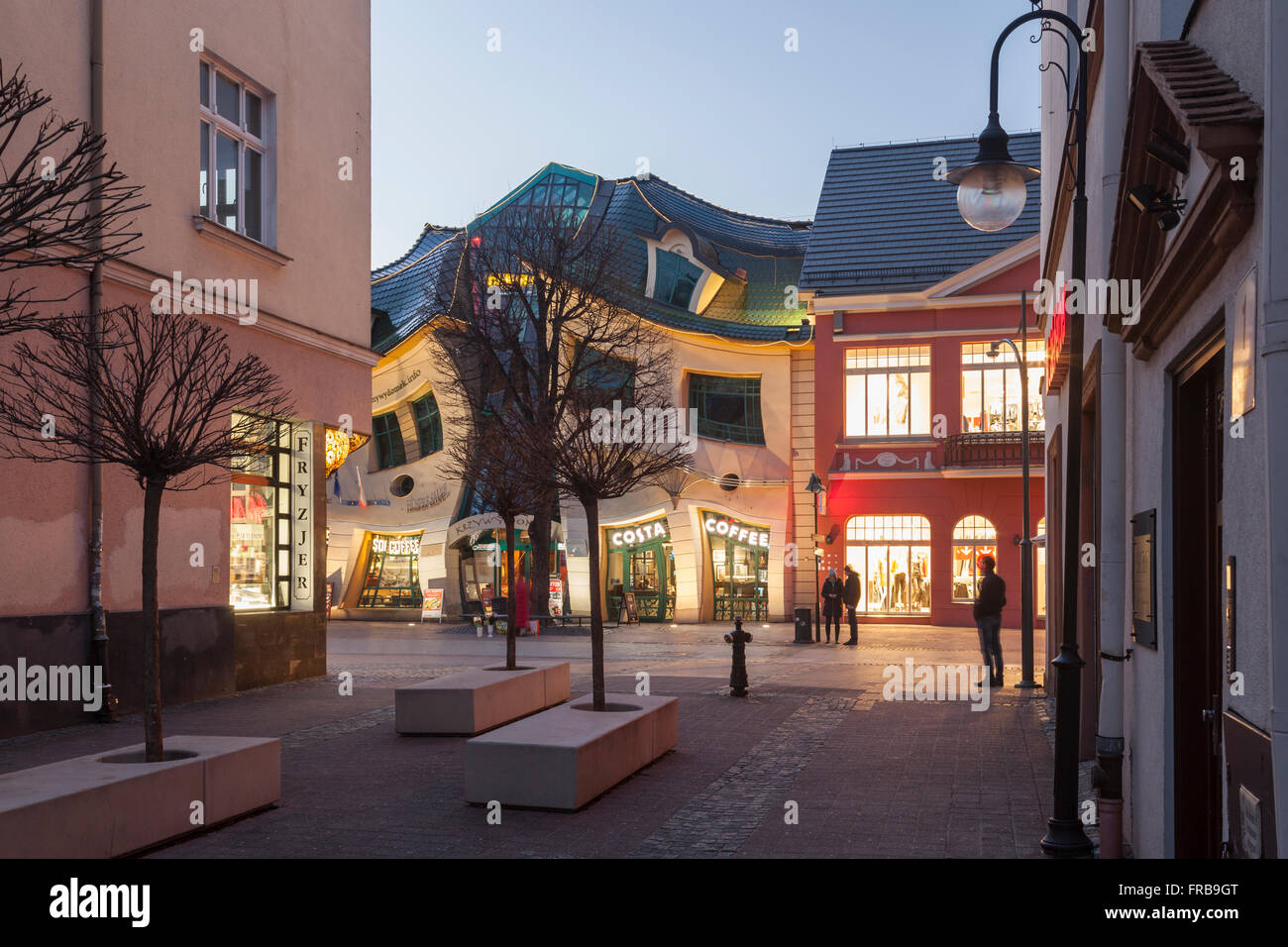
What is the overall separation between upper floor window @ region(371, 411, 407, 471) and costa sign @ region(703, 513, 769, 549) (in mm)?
9976

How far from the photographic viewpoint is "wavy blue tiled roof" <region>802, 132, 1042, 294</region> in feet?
114

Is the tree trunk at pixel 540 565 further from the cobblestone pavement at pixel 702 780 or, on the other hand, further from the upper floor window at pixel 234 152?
the upper floor window at pixel 234 152

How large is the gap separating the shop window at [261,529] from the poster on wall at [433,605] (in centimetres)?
1872

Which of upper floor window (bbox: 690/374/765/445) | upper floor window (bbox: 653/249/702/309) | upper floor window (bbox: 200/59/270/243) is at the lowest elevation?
upper floor window (bbox: 690/374/765/445)

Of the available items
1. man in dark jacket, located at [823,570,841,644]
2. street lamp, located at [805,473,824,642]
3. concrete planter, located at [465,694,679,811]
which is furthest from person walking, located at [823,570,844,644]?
concrete planter, located at [465,694,679,811]

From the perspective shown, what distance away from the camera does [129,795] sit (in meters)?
7.52

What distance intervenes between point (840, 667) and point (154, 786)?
15255mm

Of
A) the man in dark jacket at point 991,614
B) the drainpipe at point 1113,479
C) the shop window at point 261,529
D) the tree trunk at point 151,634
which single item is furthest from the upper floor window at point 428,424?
the drainpipe at point 1113,479

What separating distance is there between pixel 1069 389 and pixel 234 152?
12333 millimetres

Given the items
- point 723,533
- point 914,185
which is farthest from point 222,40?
point 914,185

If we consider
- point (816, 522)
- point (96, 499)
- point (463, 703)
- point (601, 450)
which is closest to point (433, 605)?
point (816, 522)

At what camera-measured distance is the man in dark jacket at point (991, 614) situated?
18.3 meters

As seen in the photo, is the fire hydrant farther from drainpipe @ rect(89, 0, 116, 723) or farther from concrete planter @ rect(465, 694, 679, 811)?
drainpipe @ rect(89, 0, 116, 723)
